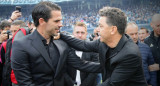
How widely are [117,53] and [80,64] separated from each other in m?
0.69

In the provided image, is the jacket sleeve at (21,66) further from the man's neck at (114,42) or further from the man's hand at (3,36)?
the man's hand at (3,36)

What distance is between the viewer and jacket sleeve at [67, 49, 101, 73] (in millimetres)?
2345

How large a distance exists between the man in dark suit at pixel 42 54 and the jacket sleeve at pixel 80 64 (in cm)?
15

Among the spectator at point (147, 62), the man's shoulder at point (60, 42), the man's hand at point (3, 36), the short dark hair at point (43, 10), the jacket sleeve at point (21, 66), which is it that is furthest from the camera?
the man's hand at point (3, 36)

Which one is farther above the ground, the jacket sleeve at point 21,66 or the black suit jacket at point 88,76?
the jacket sleeve at point 21,66

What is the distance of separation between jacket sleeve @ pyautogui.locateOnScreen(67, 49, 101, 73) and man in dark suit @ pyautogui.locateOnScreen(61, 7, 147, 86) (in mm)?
302

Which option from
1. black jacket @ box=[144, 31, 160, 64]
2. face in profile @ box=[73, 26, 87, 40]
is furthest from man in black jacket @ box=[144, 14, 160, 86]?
face in profile @ box=[73, 26, 87, 40]

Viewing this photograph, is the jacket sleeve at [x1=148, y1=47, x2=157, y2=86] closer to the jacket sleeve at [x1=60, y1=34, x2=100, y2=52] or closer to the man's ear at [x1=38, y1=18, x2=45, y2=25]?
the jacket sleeve at [x1=60, y1=34, x2=100, y2=52]

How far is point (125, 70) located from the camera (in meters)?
1.84

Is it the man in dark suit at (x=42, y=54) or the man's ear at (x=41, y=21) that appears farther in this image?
the man's ear at (x=41, y=21)

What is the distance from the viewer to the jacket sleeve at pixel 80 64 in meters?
2.35

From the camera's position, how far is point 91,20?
23.9 meters

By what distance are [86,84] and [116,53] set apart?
1606mm

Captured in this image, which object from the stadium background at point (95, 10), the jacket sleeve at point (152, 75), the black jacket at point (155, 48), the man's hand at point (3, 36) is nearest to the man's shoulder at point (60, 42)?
the jacket sleeve at point (152, 75)
